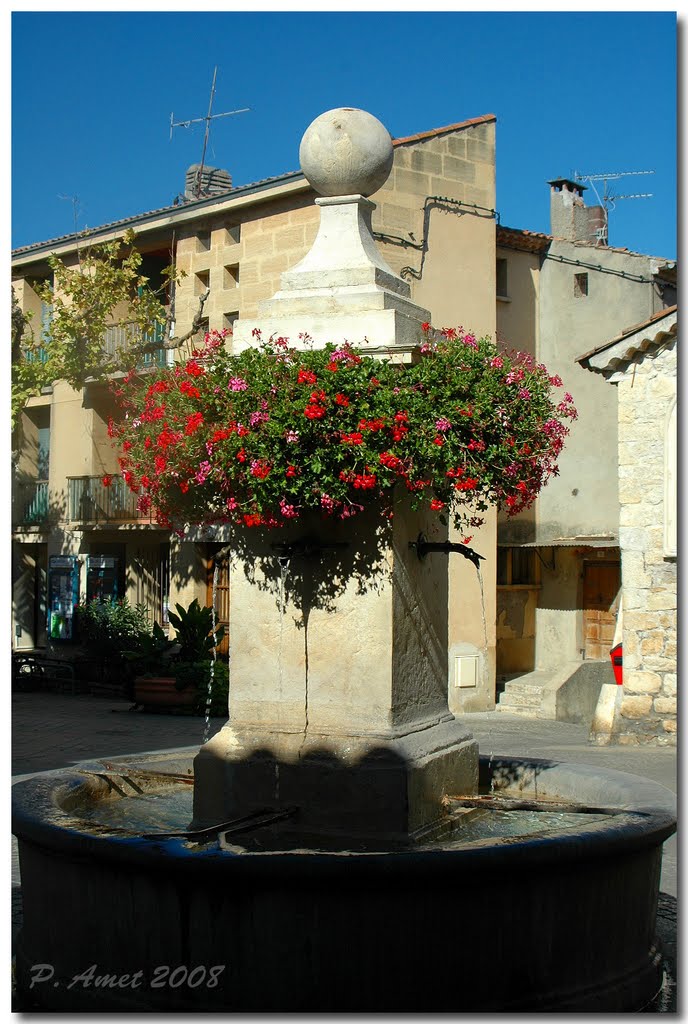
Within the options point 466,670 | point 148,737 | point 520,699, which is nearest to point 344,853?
point 148,737

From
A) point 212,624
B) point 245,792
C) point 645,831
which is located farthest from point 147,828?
point 212,624

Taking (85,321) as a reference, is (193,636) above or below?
below

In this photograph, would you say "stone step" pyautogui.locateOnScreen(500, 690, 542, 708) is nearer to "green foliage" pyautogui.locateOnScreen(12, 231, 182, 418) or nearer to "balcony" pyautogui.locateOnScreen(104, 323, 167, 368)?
"green foliage" pyautogui.locateOnScreen(12, 231, 182, 418)

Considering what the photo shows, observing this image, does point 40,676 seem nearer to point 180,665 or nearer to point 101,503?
point 101,503

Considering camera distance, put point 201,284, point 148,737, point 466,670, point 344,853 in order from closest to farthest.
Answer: point 344,853, point 148,737, point 466,670, point 201,284

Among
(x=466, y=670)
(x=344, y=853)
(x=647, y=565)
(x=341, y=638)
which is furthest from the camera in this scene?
(x=466, y=670)

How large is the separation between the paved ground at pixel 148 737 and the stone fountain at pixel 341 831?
3.10 m

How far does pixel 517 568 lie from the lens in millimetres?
21906

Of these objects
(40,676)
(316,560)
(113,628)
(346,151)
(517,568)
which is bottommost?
(40,676)

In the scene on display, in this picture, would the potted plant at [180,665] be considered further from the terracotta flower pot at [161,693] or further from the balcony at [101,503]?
the balcony at [101,503]

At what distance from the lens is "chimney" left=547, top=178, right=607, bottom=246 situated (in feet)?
79.3

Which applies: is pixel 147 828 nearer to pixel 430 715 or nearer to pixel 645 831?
pixel 430 715

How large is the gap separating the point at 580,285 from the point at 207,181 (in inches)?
374

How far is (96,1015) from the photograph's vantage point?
429 cm
